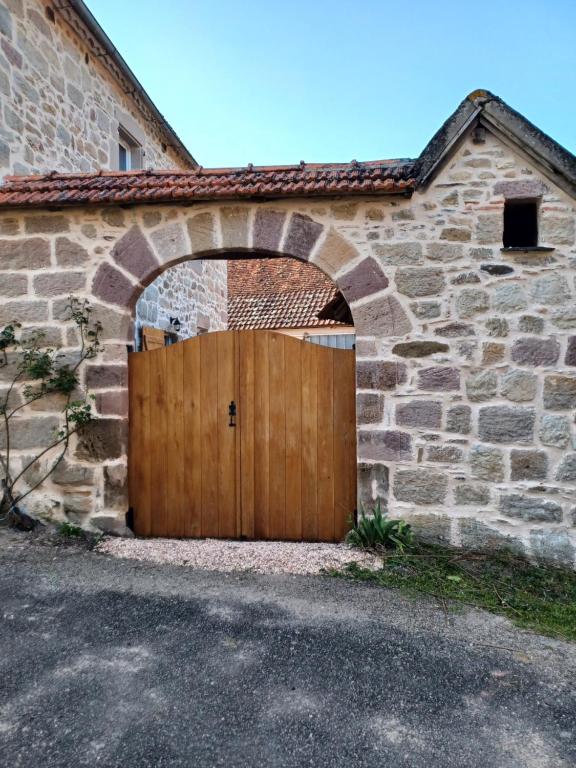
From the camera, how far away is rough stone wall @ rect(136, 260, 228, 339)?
275 inches

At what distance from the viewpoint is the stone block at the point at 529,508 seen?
3676 millimetres

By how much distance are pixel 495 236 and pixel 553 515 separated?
2217 mm

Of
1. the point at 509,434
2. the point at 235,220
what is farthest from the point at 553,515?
the point at 235,220

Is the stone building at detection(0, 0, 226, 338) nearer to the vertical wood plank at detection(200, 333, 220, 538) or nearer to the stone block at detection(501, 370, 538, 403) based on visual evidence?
the vertical wood plank at detection(200, 333, 220, 538)

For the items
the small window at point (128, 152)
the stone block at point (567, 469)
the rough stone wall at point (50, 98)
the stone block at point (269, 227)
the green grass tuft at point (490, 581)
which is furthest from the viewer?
the small window at point (128, 152)

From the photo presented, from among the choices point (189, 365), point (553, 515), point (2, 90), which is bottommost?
point (553, 515)

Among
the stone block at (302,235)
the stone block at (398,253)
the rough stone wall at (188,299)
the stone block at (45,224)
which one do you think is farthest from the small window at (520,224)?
the rough stone wall at (188,299)

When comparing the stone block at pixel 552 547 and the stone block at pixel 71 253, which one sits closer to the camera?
the stone block at pixel 552 547

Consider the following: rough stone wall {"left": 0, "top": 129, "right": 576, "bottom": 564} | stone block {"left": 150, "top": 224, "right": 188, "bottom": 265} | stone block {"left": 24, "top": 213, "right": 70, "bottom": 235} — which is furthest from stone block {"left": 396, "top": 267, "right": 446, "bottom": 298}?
stone block {"left": 24, "top": 213, "right": 70, "bottom": 235}

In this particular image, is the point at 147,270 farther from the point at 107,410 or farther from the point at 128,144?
the point at 128,144

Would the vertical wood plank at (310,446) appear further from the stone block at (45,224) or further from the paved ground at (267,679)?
the stone block at (45,224)

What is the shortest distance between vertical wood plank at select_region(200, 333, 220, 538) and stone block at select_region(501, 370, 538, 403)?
240 centimetres

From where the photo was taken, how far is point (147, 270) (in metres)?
4.09

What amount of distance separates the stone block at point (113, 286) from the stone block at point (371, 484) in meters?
2.44
